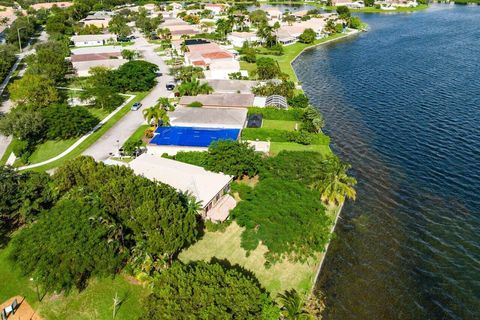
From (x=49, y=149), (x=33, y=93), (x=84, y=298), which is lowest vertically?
(x=84, y=298)

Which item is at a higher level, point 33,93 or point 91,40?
point 33,93

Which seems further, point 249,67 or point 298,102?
point 249,67

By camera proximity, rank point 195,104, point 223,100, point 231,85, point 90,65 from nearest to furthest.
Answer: point 195,104, point 223,100, point 231,85, point 90,65

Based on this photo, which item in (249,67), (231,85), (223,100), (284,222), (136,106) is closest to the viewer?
(284,222)

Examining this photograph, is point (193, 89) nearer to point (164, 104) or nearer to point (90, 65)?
point (164, 104)

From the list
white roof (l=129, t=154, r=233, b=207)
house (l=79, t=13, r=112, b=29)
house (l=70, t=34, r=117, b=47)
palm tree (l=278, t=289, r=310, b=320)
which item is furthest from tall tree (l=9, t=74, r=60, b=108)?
house (l=79, t=13, r=112, b=29)

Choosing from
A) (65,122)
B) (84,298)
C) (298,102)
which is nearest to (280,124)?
(298,102)

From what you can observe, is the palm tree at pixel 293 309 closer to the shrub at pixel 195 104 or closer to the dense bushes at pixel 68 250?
the dense bushes at pixel 68 250

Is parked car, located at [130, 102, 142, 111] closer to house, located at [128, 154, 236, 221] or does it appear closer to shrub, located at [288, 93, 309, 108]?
house, located at [128, 154, 236, 221]
